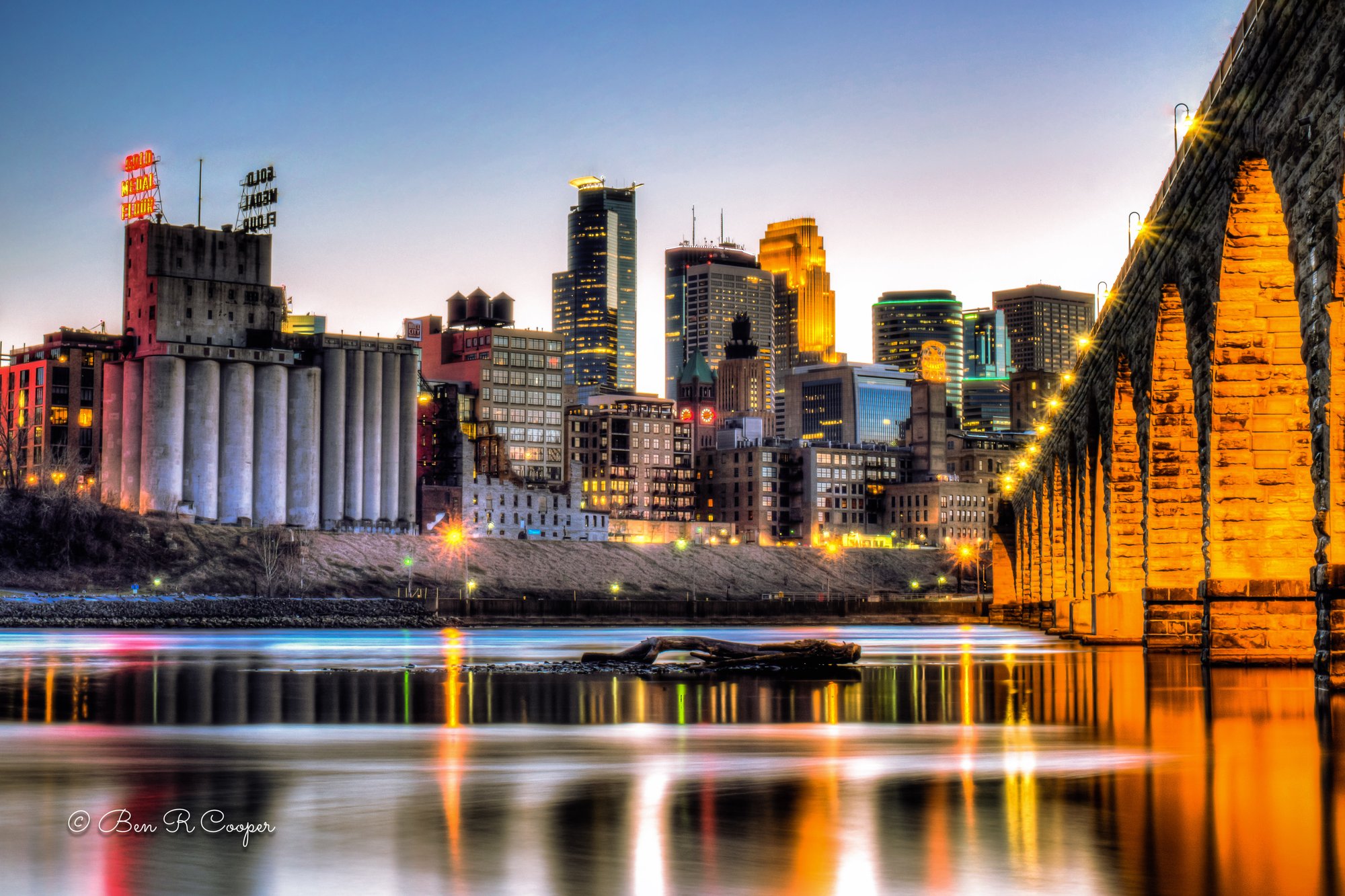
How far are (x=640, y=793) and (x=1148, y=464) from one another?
33.0m

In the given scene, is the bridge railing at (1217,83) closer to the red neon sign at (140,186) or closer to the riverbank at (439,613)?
the riverbank at (439,613)

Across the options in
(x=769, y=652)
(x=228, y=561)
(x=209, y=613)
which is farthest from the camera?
(x=228, y=561)

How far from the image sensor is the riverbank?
112 meters

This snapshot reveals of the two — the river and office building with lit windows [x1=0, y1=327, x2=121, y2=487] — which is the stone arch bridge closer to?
the river

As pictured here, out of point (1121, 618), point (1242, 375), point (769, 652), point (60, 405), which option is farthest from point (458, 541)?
point (1242, 375)

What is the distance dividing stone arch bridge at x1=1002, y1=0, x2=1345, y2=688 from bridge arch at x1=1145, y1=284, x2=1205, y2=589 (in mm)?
52

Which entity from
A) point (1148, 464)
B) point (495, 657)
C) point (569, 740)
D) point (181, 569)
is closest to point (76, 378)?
point (181, 569)

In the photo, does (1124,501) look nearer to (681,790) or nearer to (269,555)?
(681,790)

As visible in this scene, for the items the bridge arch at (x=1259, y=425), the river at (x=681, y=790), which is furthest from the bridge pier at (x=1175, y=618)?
the river at (x=681, y=790)

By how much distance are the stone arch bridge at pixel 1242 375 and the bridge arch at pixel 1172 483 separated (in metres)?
0.05

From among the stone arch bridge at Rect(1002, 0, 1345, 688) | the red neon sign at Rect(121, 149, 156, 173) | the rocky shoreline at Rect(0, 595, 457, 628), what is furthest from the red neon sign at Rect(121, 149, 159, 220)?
the stone arch bridge at Rect(1002, 0, 1345, 688)

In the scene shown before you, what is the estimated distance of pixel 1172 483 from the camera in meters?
44.4

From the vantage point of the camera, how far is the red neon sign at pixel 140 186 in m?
188

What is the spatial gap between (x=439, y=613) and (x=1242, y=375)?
100155mm
